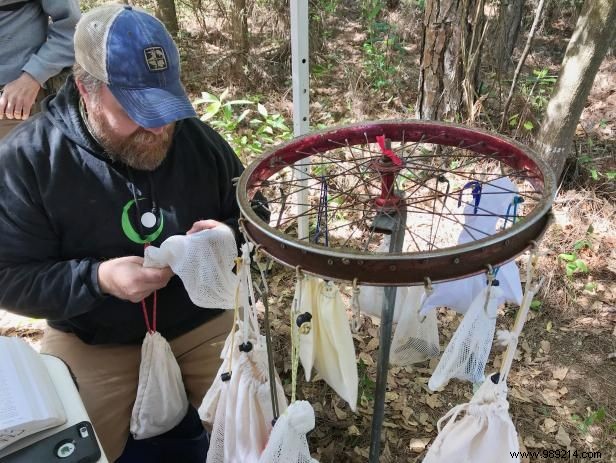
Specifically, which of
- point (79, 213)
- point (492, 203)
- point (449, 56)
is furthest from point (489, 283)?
point (449, 56)

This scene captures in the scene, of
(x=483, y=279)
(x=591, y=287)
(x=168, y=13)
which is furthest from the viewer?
(x=168, y=13)

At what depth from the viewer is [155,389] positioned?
68.1 inches

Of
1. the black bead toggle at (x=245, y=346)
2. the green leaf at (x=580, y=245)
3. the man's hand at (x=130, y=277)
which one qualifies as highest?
the man's hand at (x=130, y=277)

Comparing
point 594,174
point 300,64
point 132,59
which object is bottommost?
point 594,174

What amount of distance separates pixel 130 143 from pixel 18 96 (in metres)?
0.76

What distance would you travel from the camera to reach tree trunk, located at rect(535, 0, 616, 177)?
2.75m

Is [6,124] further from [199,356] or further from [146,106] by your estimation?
[199,356]

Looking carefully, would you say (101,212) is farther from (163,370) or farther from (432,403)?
(432,403)

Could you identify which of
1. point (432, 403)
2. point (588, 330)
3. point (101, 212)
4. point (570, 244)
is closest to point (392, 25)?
point (570, 244)

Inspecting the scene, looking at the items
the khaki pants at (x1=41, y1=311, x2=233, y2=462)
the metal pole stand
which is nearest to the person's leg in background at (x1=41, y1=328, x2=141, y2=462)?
the khaki pants at (x1=41, y1=311, x2=233, y2=462)

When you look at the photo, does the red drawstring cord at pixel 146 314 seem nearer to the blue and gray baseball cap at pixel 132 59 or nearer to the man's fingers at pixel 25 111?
the blue and gray baseball cap at pixel 132 59

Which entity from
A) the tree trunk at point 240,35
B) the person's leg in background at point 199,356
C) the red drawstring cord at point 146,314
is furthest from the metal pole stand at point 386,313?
the tree trunk at point 240,35

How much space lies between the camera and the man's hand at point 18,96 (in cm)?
198

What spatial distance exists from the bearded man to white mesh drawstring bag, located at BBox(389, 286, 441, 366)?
2.10ft
